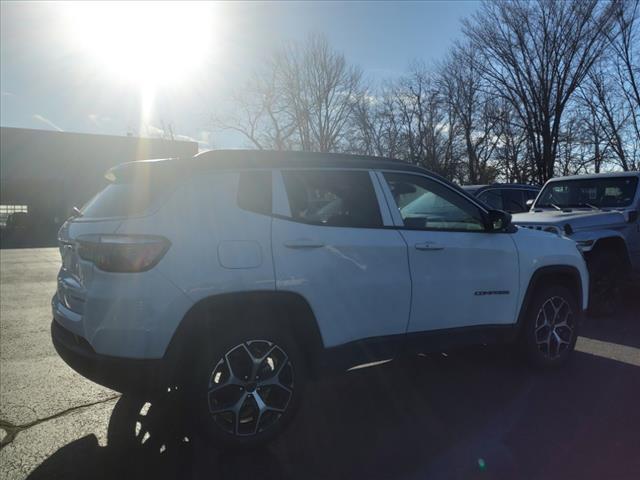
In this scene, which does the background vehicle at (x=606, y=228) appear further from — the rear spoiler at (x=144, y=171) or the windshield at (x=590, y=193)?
the rear spoiler at (x=144, y=171)

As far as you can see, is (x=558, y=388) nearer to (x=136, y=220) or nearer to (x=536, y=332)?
(x=536, y=332)

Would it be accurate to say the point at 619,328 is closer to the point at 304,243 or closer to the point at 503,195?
the point at 503,195

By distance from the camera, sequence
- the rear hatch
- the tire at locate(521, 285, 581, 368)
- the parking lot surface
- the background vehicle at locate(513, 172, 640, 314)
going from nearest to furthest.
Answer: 1. the rear hatch
2. the parking lot surface
3. the tire at locate(521, 285, 581, 368)
4. the background vehicle at locate(513, 172, 640, 314)

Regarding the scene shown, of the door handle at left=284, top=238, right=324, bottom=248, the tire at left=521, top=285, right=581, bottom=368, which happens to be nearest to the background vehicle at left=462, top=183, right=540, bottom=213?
the tire at left=521, top=285, right=581, bottom=368

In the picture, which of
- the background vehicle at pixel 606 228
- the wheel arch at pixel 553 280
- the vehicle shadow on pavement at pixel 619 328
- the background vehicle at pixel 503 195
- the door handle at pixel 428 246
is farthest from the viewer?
the background vehicle at pixel 503 195

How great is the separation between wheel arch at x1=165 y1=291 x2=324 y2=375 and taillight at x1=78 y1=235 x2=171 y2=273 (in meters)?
0.37

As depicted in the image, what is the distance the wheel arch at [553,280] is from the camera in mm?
4414

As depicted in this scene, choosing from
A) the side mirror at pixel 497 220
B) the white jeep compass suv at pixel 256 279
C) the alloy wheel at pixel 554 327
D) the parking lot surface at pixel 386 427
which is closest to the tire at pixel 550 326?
the alloy wheel at pixel 554 327

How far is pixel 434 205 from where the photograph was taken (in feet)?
14.0

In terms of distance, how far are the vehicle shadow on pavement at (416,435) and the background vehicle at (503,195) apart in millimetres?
6172

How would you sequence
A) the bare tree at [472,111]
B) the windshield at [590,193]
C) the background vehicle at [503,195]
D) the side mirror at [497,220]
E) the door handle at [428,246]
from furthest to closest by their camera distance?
the bare tree at [472,111] < the background vehicle at [503,195] < the windshield at [590,193] < the side mirror at [497,220] < the door handle at [428,246]

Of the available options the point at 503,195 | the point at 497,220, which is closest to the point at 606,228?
the point at 497,220

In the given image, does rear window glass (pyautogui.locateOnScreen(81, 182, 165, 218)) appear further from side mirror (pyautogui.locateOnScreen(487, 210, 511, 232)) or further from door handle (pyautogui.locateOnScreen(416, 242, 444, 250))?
side mirror (pyautogui.locateOnScreen(487, 210, 511, 232))

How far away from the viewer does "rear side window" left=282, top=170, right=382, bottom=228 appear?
3.41 metres
